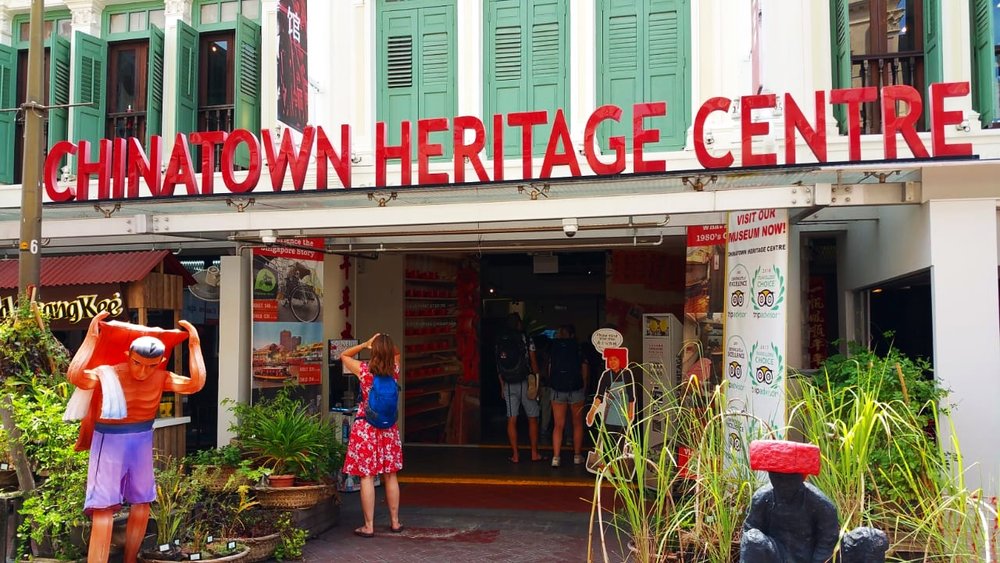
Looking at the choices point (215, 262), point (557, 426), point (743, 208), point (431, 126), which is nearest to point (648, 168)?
point (743, 208)

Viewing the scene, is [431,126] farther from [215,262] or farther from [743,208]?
[215,262]

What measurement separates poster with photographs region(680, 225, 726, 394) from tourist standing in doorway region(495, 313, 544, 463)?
121 inches

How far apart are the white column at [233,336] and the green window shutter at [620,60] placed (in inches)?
158

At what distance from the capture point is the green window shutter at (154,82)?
32.7 ft

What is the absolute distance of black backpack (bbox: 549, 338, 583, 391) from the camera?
10.1 meters

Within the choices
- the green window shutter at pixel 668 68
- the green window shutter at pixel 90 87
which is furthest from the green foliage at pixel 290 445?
the green window shutter at pixel 90 87

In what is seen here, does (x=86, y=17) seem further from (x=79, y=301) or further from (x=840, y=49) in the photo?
(x=840, y=49)

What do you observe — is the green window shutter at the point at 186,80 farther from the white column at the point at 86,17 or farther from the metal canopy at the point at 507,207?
the metal canopy at the point at 507,207

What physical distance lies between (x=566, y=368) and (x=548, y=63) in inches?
137

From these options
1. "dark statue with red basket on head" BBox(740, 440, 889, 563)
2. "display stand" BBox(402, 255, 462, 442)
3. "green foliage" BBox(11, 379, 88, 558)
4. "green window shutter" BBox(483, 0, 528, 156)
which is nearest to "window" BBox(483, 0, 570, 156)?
"green window shutter" BBox(483, 0, 528, 156)

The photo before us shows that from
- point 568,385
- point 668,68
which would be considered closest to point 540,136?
point 668,68

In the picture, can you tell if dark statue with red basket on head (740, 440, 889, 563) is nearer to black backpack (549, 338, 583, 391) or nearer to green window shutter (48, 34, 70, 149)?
black backpack (549, 338, 583, 391)

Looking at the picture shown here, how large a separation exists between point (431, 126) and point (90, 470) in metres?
3.70

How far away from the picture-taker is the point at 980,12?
746cm
